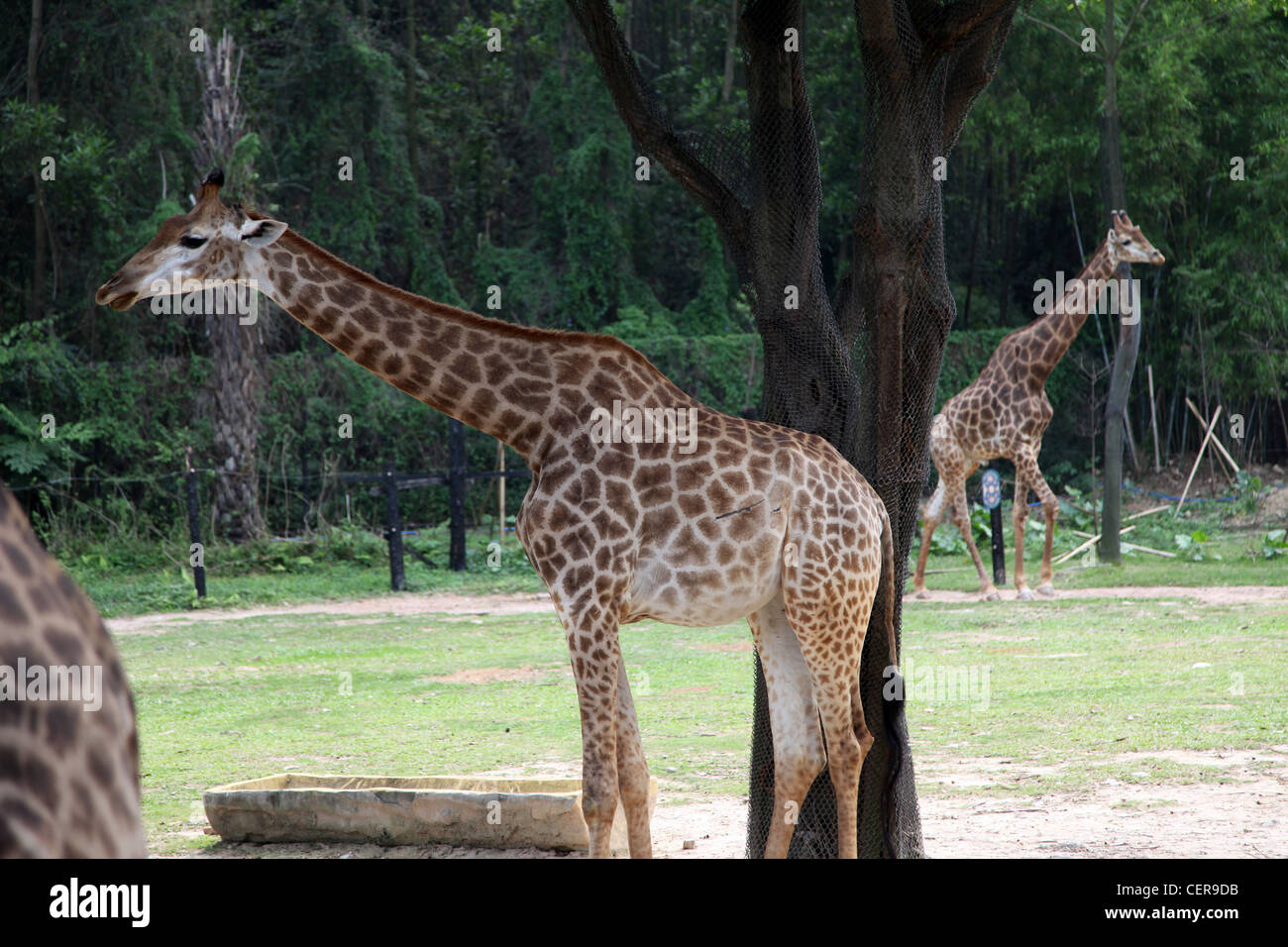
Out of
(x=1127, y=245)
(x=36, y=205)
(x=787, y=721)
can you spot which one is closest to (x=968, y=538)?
(x=1127, y=245)

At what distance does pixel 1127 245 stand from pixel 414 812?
428 inches

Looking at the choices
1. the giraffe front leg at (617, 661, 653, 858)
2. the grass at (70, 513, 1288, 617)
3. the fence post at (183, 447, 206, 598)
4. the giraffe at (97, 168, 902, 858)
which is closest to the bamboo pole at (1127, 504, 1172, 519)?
the grass at (70, 513, 1288, 617)

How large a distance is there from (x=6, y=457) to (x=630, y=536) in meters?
15.4

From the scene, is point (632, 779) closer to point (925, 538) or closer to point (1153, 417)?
point (925, 538)

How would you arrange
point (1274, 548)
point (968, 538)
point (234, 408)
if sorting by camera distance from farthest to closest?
point (234, 408) → point (1274, 548) → point (968, 538)

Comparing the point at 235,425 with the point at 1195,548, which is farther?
the point at 235,425

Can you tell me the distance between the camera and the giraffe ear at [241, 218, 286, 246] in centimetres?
469

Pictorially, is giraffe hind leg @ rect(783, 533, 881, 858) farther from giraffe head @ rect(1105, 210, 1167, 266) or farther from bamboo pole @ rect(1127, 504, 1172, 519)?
bamboo pole @ rect(1127, 504, 1172, 519)

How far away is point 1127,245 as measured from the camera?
13.6 m

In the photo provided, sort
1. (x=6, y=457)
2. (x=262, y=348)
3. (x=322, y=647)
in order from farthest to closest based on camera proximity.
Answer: (x=262, y=348), (x=6, y=457), (x=322, y=647)

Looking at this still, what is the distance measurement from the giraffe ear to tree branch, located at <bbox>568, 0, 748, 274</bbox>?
4.84ft
